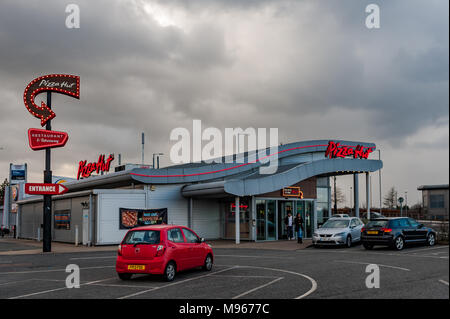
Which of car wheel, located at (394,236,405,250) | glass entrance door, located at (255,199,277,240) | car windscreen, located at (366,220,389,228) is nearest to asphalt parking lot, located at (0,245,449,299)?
car wheel, located at (394,236,405,250)

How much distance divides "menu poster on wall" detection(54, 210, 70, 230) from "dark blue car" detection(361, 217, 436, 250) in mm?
20916

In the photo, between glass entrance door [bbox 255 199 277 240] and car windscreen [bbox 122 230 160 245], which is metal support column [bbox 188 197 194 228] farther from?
car windscreen [bbox 122 230 160 245]

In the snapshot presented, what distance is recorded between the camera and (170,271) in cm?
1309

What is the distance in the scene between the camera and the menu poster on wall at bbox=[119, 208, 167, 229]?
98.7 ft

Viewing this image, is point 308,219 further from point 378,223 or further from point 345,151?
point 378,223

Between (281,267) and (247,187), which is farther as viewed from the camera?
(247,187)

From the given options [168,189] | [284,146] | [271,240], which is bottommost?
[271,240]

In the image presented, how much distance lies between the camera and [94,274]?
1527 centimetres

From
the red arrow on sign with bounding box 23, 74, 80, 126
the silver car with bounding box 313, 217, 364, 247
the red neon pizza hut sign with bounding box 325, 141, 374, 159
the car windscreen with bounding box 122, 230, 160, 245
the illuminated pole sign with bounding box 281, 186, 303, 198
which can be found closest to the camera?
the car windscreen with bounding box 122, 230, 160, 245

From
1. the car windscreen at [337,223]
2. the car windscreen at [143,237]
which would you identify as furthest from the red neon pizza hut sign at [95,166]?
the car windscreen at [143,237]

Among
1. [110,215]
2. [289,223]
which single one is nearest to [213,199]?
[289,223]
